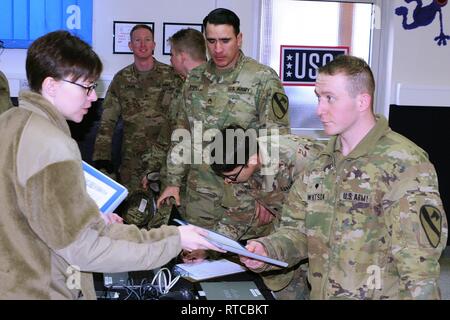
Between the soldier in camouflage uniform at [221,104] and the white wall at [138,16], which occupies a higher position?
the white wall at [138,16]

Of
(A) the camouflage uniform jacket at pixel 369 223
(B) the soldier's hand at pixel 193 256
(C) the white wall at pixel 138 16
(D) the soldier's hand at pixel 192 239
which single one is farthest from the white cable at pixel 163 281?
(C) the white wall at pixel 138 16

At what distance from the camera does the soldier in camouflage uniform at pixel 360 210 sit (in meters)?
1.72

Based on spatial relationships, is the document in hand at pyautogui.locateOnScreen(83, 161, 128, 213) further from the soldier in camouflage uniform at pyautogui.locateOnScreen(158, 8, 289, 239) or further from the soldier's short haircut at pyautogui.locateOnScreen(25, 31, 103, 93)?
the soldier in camouflage uniform at pyautogui.locateOnScreen(158, 8, 289, 239)

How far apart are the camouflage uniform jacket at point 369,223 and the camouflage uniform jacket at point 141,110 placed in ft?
8.16

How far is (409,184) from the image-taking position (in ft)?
5.82

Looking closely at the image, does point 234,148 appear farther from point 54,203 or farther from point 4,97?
point 54,203

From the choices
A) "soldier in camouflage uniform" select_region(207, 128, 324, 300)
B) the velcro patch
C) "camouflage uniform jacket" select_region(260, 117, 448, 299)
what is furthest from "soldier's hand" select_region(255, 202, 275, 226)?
the velcro patch

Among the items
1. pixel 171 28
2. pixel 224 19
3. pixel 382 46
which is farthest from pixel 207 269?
pixel 382 46

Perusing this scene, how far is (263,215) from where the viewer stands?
2963mm

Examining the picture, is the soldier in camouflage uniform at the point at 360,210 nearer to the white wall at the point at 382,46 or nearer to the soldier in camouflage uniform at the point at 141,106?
the soldier in camouflage uniform at the point at 141,106

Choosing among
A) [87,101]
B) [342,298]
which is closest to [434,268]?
[342,298]

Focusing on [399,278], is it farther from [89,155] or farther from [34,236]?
[89,155]

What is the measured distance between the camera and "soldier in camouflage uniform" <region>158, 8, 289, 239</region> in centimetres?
316

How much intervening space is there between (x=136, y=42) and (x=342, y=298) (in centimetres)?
303
